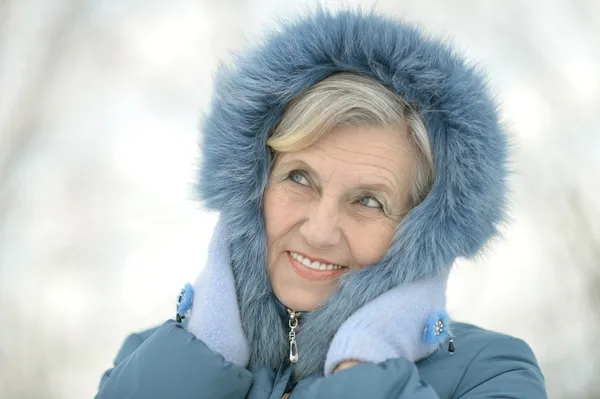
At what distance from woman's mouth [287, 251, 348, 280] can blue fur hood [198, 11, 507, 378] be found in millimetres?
57

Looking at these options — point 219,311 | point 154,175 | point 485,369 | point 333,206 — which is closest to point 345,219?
point 333,206

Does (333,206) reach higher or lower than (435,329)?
higher

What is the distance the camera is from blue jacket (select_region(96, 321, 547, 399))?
124 centimetres

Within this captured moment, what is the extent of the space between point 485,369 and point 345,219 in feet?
1.65

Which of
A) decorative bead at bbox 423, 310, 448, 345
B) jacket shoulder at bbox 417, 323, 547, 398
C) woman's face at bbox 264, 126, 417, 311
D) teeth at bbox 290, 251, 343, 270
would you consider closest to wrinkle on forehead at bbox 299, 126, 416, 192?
woman's face at bbox 264, 126, 417, 311

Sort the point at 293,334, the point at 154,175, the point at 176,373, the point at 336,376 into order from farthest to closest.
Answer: the point at 154,175
the point at 293,334
the point at 176,373
the point at 336,376

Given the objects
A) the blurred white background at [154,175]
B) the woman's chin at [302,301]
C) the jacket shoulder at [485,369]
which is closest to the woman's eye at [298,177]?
the woman's chin at [302,301]

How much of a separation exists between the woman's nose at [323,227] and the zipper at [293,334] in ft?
0.78

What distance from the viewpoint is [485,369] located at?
1.46 m

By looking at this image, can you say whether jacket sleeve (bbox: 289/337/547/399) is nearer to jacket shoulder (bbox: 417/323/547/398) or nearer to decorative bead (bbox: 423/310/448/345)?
jacket shoulder (bbox: 417/323/547/398)

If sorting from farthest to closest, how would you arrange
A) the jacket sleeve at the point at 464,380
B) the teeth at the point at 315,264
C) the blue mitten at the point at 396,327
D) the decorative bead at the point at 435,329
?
the teeth at the point at 315,264 → the decorative bead at the point at 435,329 → the blue mitten at the point at 396,327 → the jacket sleeve at the point at 464,380

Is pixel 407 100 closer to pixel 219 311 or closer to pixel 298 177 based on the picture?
pixel 298 177

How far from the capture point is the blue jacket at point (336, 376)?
124 cm

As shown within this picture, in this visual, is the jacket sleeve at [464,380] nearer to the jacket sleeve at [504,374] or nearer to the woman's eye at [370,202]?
the jacket sleeve at [504,374]
